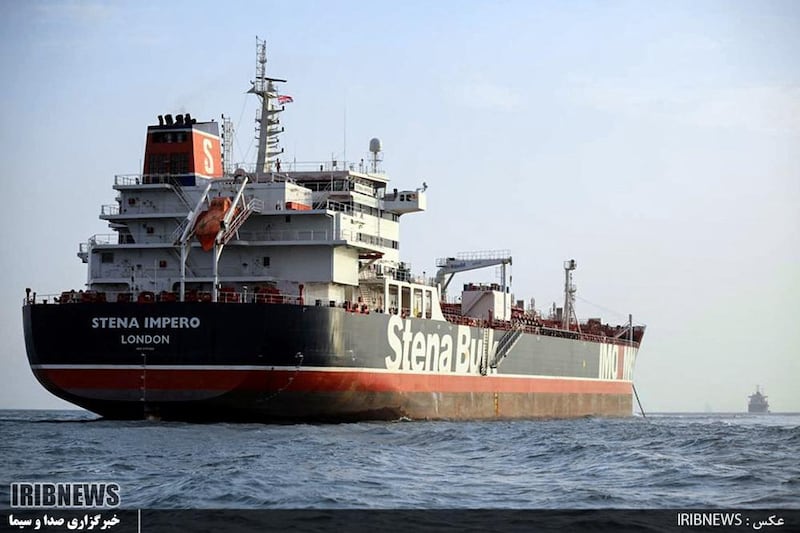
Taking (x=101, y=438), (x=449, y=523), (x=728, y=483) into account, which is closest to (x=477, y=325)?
(x=101, y=438)

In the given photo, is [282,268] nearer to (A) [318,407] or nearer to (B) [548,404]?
(A) [318,407]

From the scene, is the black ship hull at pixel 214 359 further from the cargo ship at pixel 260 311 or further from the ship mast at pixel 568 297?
the ship mast at pixel 568 297

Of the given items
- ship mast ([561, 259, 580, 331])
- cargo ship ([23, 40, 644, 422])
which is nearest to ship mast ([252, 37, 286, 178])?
cargo ship ([23, 40, 644, 422])

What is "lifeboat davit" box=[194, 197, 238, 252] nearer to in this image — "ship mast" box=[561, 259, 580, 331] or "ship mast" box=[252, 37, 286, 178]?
"ship mast" box=[252, 37, 286, 178]

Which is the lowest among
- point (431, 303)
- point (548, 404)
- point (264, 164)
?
point (548, 404)

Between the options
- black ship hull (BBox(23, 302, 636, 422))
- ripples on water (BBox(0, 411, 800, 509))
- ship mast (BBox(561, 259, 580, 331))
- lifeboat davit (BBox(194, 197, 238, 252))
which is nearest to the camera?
ripples on water (BBox(0, 411, 800, 509))

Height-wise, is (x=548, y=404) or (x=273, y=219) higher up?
(x=273, y=219)

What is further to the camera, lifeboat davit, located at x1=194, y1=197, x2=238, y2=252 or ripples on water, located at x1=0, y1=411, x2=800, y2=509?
lifeboat davit, located at x1=194, y1=197, x2=238, y2=252

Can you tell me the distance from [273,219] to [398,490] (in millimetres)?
19400

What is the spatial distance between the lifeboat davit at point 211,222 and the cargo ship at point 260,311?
0.06 m

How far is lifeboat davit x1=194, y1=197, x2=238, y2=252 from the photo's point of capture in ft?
118

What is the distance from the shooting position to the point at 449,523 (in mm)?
16562

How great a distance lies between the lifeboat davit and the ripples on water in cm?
549

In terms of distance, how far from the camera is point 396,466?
23.3 metres
